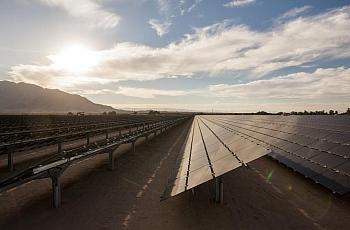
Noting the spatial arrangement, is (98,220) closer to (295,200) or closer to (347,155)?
(295,200)

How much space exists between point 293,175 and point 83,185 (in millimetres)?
7180

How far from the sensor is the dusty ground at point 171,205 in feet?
19.4

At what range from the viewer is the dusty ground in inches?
233

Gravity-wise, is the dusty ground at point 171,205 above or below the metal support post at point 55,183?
below

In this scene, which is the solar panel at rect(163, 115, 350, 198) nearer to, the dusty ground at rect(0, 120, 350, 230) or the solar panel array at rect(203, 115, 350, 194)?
Result: the solar panel array at rect(203, 115, 350, 194)

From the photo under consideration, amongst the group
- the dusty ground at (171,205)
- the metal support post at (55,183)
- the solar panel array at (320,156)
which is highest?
the solar panel array at (320,156)

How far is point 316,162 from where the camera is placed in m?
7.66

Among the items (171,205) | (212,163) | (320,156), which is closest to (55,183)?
(171,205)

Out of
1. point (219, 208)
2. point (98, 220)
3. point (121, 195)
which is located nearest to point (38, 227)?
point (98, 220)

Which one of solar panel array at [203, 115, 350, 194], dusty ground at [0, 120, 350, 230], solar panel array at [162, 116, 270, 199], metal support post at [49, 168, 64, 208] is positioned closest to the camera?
solar panel array at [162, 116, 270, 199]

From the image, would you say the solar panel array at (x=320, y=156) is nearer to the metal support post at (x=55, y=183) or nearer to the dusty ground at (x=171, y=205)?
the dusty ground at (x=171, y=205)

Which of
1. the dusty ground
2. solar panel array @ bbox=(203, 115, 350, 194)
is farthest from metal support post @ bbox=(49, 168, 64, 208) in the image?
solar panel array @ bbox=(203, 115, 350, 194)

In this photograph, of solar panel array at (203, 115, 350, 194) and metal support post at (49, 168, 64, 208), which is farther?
metal support post at (49, 168, 64, 208)

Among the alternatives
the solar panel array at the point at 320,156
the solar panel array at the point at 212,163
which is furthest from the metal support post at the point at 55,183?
→ the solar panel array at the point at 320,156
